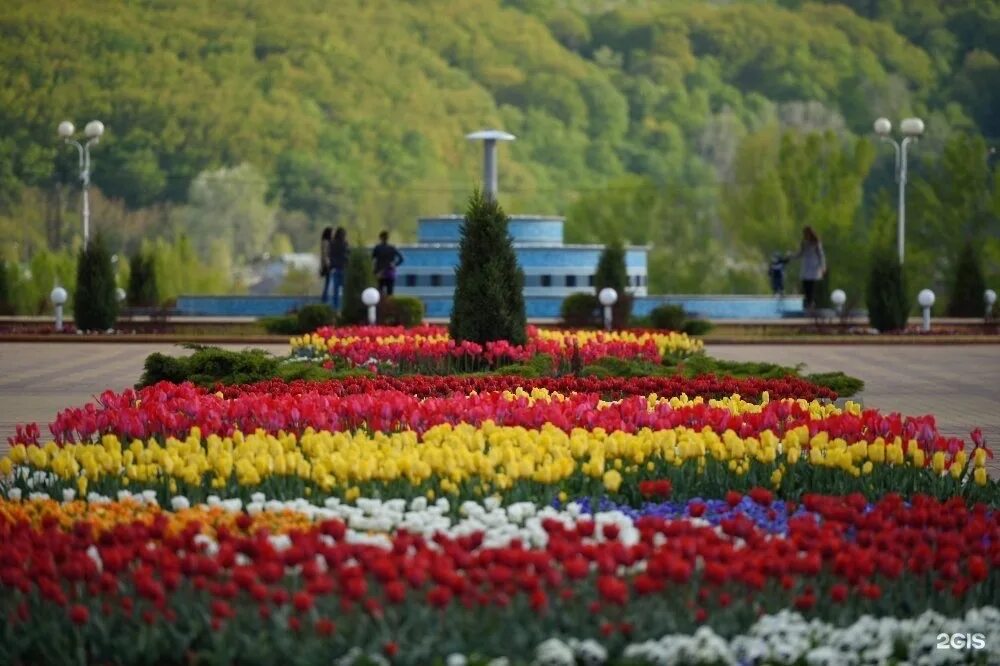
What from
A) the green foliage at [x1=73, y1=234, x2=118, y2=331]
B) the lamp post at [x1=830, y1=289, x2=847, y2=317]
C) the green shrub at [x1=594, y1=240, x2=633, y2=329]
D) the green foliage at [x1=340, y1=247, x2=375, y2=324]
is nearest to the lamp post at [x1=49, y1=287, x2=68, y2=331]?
the green foliage at [x1=73, y1=234, x2=118, y2=331]

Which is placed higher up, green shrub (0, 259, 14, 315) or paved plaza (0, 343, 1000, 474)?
green shrub (0, 259, 14, 315)

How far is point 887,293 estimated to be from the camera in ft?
84.2

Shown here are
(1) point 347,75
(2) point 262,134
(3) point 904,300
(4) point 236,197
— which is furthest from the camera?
(1) point 347,75

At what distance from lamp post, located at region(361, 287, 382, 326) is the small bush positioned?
0.81m

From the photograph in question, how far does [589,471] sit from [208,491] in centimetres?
143

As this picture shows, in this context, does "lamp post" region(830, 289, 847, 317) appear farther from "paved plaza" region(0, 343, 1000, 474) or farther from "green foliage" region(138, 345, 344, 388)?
"green foliage" region(138, 345, 344, 388)

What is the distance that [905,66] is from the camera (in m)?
81.6

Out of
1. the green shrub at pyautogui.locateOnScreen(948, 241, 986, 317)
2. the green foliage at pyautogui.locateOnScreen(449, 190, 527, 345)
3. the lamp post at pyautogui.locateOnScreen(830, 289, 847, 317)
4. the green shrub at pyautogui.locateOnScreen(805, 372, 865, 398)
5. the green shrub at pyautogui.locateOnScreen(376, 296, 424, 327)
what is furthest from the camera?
the green shrub at pyautogui.locateOnScreen(948, 241, 986, 317)

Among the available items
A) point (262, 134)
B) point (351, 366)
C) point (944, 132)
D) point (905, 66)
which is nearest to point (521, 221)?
point (351, 366)

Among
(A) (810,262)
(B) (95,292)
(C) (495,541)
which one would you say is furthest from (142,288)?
(C) (495,541)

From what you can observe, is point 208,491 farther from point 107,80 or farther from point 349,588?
point 107,80

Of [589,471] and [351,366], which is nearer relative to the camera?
[589,471]

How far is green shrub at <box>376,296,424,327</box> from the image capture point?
2458cm

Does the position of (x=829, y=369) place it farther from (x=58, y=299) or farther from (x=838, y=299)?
(x=838, y=299)
